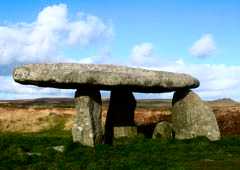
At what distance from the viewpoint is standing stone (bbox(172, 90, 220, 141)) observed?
29797mm

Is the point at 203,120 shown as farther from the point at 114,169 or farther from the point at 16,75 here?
the point at 114,169

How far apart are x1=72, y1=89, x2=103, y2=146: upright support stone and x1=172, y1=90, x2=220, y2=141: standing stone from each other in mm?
5268

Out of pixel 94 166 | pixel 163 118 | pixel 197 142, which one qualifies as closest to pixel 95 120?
pixel 197 142

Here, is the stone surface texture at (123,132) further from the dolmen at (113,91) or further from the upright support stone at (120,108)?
the upright support stone at (120,108)

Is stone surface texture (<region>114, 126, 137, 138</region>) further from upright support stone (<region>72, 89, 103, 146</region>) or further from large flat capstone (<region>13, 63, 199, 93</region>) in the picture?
upright support stone (<region>72, 89, 103, 146</region>)

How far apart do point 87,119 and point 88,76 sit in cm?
204

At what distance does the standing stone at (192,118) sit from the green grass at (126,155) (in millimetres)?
2049

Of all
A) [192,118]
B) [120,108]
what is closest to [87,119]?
[120,108]

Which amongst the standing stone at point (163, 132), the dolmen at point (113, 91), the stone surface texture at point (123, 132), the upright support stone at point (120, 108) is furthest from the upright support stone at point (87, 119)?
the upright support stone at point (120, 108)

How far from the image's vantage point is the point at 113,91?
3183 cm

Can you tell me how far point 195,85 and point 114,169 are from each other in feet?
40.4

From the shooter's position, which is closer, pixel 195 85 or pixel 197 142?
pixel 197 142

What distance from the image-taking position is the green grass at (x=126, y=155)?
1981 centimetres

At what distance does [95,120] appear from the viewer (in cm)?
2686
